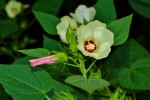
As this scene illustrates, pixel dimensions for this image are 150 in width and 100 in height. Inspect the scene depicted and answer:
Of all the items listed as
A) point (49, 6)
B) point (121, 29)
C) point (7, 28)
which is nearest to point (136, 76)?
point (121, 29)

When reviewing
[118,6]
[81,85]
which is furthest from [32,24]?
[81,85]

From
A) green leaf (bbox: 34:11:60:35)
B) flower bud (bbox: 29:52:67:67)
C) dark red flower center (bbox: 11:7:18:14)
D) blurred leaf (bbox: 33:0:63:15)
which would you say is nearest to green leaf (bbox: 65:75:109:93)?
flower bud (bbox: 29:52:67:67)

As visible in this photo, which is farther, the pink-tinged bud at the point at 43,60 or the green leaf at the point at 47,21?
the green leaf at the point at 47,21

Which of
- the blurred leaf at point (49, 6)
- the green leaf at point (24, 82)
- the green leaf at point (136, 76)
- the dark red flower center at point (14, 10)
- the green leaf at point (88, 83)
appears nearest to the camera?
Answer: the green leaf at point (88, 83)

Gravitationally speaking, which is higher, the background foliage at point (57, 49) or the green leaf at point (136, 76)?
the background foliage at point (57, 49)

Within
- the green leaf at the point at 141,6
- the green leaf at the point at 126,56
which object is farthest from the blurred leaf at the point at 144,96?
the green leaf at the point at 141,6

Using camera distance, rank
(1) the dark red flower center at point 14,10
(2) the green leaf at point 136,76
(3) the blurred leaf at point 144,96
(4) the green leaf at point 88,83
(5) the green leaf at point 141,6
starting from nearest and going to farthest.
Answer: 1. (4) the green leaf at point 88,83
2. (2) the green leaf at point 136,76
3. (3) the blurred leaf at point 144,96
4. (5) the green leaf at point 141,6
5. (1) the dark red flower center at point 14,10

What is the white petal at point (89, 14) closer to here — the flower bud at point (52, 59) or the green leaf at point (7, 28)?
the flower bud at point (52, 59)
